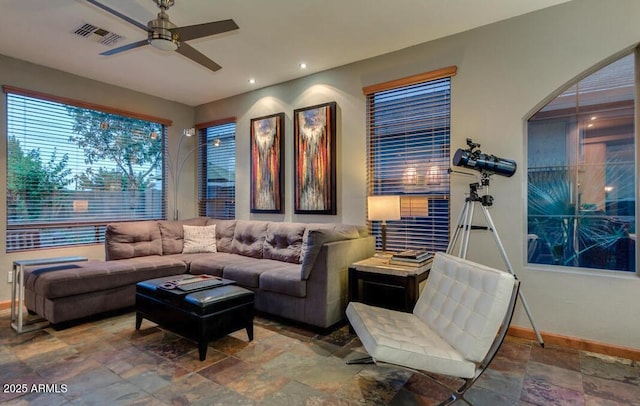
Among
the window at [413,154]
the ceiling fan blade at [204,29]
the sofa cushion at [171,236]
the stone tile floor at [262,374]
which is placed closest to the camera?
the stone tile floor at [262,374]

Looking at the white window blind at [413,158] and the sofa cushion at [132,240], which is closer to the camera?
the white window blind at [413,158]

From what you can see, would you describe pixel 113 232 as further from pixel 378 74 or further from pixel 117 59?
pixel 378 74

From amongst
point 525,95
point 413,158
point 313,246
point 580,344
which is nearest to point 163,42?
point 313,246

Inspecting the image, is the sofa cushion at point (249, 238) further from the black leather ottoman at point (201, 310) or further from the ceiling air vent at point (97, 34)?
the ceiling air vent at point (97, 34)

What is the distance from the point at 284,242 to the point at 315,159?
107 centimetres

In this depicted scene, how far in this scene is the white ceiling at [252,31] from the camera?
2721 millimetres

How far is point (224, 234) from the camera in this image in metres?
4.62

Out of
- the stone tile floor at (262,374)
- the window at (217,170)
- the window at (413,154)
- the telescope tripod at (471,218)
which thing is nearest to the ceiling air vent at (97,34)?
the window at (217,170)

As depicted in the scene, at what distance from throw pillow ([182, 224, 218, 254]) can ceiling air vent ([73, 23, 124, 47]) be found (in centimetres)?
232

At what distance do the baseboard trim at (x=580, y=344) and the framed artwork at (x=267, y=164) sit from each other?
2.94 metres

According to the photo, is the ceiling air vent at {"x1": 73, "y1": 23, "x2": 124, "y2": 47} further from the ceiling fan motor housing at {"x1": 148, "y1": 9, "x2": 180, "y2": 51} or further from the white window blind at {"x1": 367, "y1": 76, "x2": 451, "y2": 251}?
the white window blind at {"x1": 367, "y1": 76, "x2": 451, "y2": 251}

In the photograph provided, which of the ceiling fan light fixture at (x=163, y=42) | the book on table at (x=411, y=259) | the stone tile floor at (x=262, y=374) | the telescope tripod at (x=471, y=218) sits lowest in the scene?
the stone tile floor at (x=262, y=374)

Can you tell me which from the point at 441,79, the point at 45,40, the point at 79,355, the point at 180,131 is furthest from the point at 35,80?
the point at 441,79

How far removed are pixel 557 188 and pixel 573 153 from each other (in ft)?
1.01
